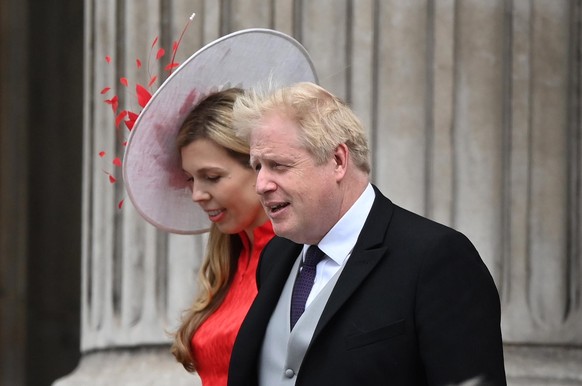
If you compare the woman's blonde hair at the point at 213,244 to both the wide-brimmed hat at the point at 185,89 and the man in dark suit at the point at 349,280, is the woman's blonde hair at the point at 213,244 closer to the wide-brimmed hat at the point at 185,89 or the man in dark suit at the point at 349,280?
the wide-brimmed hat at the point at 185,89

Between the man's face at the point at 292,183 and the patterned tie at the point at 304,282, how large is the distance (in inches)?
3.0

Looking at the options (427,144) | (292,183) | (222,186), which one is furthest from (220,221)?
(427,144)

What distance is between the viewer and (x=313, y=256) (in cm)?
251

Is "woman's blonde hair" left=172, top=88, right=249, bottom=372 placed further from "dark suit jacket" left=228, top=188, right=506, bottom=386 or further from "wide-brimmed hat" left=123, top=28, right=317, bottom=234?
"dark suit jacket" left=228, top=188, right=506, bottom=386

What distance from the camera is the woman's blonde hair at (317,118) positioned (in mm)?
2355

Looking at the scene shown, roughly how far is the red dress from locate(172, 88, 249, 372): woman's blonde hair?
25 millimetres

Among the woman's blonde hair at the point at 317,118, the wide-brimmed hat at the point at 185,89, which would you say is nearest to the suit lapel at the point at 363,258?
the woman's blonde hair at the point at 317,118

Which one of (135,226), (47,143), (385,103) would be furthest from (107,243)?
(385,103)

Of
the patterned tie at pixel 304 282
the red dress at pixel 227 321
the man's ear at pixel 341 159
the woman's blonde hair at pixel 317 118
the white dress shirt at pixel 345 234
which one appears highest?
the woman's blonde hair at pixel 317 118

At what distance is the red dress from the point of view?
3.01 metres

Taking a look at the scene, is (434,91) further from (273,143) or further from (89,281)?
(273,143)

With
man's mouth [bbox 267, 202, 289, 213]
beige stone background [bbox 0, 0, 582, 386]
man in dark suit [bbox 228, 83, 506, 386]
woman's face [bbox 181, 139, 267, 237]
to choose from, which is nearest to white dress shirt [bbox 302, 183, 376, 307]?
man in dark suit [bbox 228, 83, 506, 386]

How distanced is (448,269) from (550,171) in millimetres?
2141

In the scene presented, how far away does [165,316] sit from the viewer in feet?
15.3
